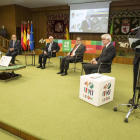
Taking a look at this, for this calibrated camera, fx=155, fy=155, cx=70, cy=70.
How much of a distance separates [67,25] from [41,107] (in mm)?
7734

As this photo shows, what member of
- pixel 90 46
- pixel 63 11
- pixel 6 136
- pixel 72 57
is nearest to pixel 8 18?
pixel 63 11

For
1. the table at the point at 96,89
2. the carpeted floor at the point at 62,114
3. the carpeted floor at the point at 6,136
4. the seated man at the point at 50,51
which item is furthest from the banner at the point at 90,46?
the carpeted floor at the point at 6,136

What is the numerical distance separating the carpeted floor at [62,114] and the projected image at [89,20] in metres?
5.85

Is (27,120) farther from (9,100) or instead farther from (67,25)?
(67,25)

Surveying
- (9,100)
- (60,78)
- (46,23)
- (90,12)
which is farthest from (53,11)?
(9,100)

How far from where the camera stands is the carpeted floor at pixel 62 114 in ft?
5.82

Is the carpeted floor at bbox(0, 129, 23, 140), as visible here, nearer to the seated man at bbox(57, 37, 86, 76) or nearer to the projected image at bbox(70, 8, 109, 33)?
the seated man at bbox(57, 37, 86, 76)

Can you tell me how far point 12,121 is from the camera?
1980mm

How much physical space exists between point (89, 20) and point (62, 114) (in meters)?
7.49

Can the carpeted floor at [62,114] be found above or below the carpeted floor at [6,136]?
above

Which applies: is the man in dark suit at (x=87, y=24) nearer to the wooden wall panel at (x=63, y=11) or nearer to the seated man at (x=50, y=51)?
the wooden wall panel at (x=63, y=11)

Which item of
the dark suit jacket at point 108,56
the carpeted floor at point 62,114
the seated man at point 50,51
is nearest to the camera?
the carpeted floor at point 62,114

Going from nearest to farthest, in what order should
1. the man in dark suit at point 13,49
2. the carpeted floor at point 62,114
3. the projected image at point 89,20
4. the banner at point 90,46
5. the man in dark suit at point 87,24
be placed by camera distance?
the carpeted floor at point 62,114
the man in dark suit at point 13,49
the banner at point 90,46
the projected image at point 89,20
the man in dark suit at point 87,24

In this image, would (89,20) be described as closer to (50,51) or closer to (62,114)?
(50,51)
